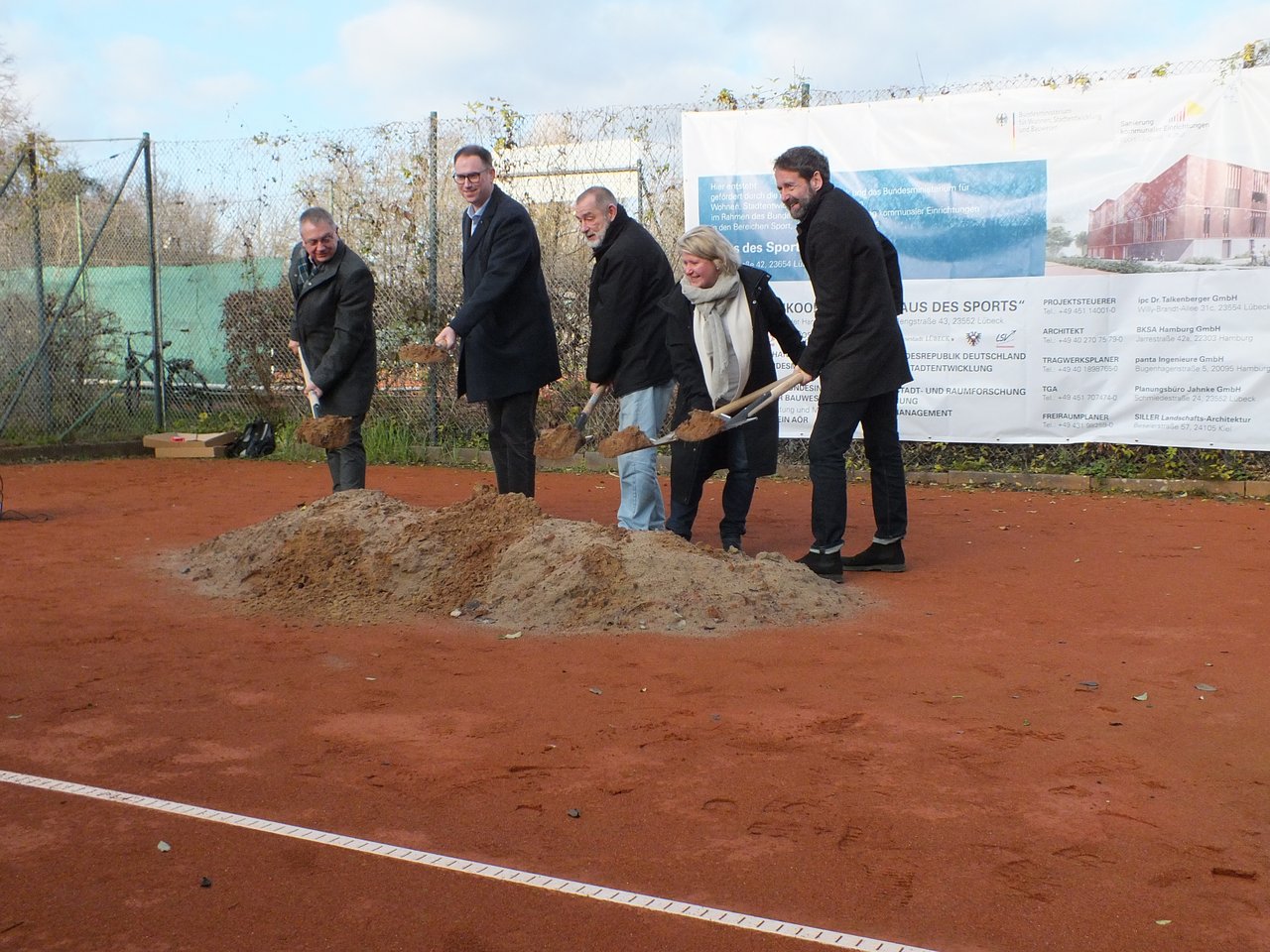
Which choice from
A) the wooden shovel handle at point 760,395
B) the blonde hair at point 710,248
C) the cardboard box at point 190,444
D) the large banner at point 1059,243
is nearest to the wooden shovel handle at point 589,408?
the wooden shovel handle at point 760,395

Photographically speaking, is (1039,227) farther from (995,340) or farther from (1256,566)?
(1256,566)

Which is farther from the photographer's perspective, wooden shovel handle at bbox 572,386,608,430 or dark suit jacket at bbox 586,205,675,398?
wooden shovel handle at bbox 572,386,608,430

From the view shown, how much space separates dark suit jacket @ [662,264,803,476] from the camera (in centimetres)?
704

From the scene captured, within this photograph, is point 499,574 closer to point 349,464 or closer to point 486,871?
→ point 349,464

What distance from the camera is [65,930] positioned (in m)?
2.89

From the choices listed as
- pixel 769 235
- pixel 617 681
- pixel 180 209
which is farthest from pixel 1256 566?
pixel 180 209

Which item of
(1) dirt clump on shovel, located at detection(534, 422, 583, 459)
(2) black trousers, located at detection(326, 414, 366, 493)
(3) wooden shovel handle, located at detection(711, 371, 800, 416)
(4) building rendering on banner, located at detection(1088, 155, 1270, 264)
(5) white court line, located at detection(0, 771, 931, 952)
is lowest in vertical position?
(5) white court line, located at detection(0, 771, 931, 952)

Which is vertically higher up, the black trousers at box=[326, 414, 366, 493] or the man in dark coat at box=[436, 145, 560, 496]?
the man in dark coat at box=[436, 145, 560, 496]

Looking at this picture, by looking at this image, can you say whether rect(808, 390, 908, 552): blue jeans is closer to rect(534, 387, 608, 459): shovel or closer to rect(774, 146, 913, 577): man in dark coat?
rect(774, 146, 913, 577): man in dark coat

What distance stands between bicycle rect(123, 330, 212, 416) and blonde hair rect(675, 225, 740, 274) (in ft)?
26.9

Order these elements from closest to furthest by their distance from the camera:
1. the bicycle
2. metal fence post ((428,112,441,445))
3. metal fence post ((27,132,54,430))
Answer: metal fence post ((428,112,441,445)) < metal fence post ((27,132,54,430)) < the bicycle

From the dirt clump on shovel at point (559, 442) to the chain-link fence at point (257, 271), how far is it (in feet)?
13.1

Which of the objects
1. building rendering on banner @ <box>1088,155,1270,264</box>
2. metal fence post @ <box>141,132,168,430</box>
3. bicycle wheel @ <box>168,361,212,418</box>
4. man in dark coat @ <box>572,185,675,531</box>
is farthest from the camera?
bicycle wheel @ <box>168,361,212,418</box>

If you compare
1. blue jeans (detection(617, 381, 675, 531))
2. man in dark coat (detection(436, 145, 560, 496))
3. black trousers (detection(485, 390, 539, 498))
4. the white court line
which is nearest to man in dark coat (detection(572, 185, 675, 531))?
blue jeans (detection(617, 381, 675, 531))
